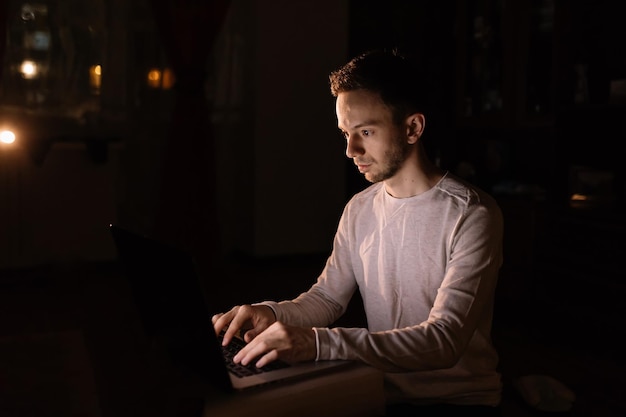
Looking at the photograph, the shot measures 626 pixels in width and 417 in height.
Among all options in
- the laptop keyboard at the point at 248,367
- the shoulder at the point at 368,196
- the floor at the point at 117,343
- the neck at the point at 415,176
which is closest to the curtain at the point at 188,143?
the floor at the point at 117,343

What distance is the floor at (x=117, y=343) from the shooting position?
3.67ft

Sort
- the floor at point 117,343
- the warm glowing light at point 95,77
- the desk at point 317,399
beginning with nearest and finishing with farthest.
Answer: the desk at point 317,399 < the floor at point 117,343 < the warm glowing light at point 95,77

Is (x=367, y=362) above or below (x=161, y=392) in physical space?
above

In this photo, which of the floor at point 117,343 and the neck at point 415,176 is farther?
the neck at point 415,176

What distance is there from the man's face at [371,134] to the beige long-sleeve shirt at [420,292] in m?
0.10

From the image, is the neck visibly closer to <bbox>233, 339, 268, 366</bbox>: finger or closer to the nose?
the nose

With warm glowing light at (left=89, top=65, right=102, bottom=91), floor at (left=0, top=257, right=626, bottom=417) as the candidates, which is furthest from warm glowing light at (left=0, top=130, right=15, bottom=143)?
floor at (left=0, top=257, right=626, bottom=417)

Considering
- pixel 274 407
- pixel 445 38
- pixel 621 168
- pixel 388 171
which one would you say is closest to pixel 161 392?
pixel 388 171

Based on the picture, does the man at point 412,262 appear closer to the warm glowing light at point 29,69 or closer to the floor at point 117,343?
the floor at point 117,343

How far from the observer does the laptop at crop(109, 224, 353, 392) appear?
0.91 m

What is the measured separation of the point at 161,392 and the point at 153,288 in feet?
5.42

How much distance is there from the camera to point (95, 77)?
4875 mm

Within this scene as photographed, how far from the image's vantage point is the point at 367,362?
104 cm

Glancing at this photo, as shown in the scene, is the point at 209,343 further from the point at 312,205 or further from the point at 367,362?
the point at 312,205
